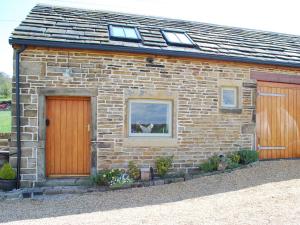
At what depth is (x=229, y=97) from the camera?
26.4 feet

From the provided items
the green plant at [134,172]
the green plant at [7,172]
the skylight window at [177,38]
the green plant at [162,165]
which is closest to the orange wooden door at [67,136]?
the green plant at [7,172]

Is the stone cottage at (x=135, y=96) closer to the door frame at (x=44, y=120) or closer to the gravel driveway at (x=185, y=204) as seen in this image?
the door frame at (x=44, y=120)

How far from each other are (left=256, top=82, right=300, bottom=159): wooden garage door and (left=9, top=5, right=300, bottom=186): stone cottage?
0.10ft

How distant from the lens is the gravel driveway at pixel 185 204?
4.34 meters

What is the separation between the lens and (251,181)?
6.37m

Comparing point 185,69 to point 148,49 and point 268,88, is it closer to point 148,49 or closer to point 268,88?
point 148,49

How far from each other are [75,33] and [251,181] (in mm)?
5541

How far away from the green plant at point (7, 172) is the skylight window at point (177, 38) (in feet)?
16.6

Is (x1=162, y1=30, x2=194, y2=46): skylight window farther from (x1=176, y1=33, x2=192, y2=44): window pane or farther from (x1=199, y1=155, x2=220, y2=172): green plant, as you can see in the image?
(x1=199, y1=155, x2=220, y2=172): green plant

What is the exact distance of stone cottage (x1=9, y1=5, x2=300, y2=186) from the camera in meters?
6.57

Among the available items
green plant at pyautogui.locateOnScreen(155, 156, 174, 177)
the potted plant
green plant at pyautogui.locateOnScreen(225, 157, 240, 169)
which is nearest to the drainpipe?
the potted plant

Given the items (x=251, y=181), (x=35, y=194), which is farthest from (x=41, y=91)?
(x=251, y=181)

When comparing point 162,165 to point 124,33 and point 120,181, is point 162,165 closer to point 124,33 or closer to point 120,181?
point 120,181

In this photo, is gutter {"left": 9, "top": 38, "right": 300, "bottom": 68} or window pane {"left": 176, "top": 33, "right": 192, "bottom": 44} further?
window pane {"left": 176, "top": 33, "right": 192, "bottom": 44}
